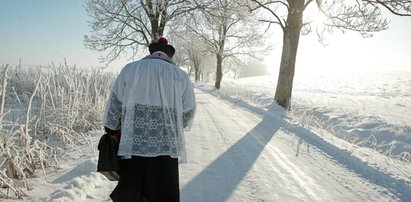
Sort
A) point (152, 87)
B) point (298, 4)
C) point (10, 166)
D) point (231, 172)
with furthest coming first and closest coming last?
point (298, 4)
point (231, 172)
point (10, 166)
point (152, 87)

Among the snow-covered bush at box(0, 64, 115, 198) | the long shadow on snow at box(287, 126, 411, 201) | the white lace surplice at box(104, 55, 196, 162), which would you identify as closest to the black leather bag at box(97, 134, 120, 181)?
the white lace surplice at box(104, 55, 196, 162)

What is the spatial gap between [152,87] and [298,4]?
1081 centimetres

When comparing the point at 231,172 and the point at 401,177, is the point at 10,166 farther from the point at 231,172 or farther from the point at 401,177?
the point at 401,177

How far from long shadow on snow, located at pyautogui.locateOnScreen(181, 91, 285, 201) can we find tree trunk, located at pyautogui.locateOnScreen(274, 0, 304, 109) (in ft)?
18.8

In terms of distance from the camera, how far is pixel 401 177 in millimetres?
5043

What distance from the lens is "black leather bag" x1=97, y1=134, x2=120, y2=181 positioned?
2.76 m

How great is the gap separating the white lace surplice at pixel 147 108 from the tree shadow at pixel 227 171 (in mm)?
1262

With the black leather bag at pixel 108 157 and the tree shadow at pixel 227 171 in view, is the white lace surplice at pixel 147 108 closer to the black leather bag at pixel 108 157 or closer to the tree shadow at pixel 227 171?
the black leather bag at pixel 108 157

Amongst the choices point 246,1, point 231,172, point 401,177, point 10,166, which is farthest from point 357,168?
point 246,1

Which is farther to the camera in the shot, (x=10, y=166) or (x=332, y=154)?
(x=332, y=154)

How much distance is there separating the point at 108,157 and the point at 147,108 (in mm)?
550

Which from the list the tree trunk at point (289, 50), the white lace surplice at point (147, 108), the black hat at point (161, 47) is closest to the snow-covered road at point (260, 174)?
the white lace surplice at point (147, 108)

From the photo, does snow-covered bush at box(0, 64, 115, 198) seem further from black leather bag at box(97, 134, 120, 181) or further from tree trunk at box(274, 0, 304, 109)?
tree trunk at box(274, 0, 304, 109)

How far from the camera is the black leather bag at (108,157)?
2.76 m
